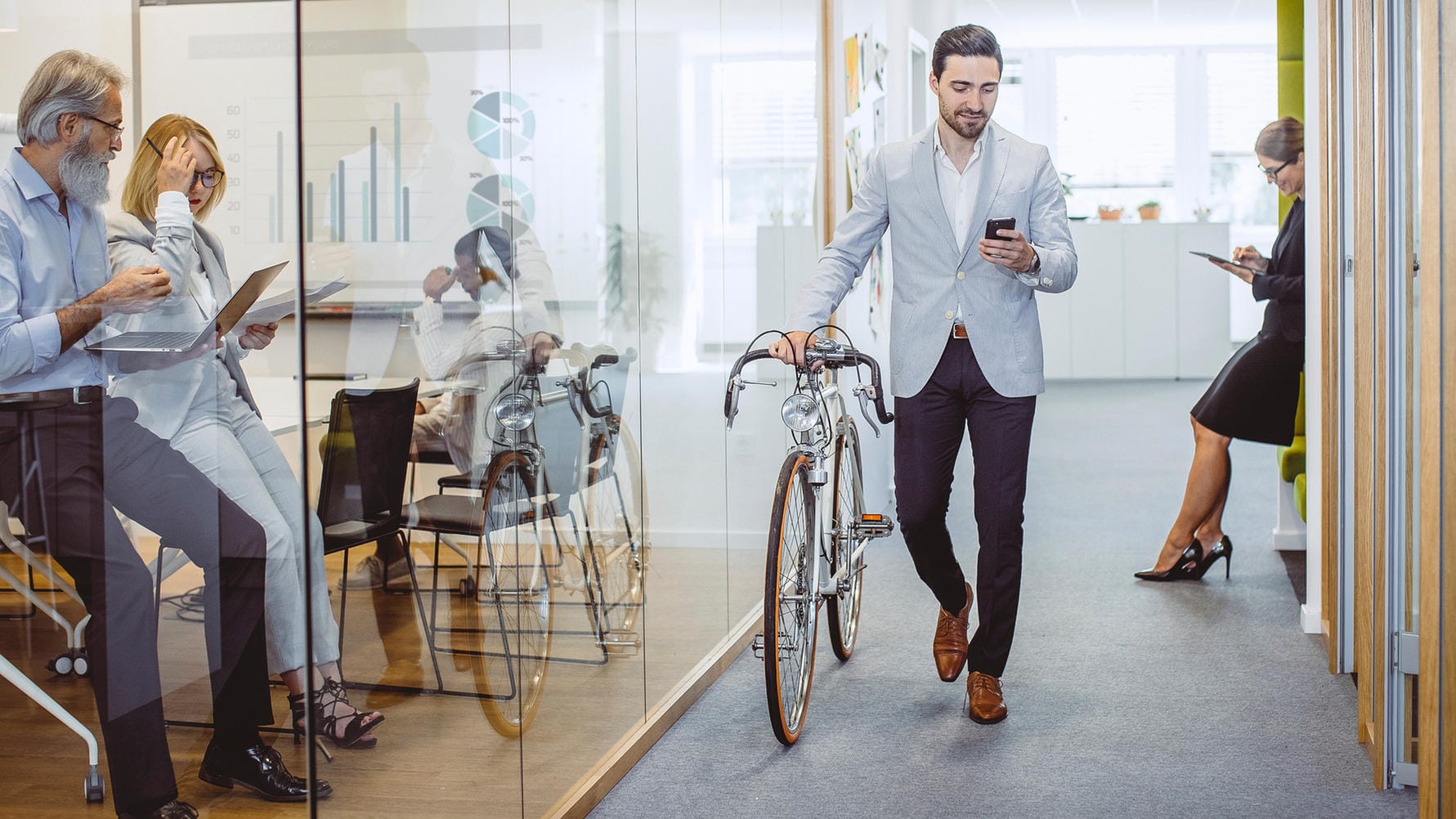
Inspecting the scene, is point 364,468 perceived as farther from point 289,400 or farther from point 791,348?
point 791,348

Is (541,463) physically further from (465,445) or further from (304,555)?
(304,555)

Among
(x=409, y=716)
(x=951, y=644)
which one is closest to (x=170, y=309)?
(x=409, y=716)

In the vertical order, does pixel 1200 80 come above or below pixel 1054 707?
above

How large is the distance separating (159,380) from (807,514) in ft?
5.74

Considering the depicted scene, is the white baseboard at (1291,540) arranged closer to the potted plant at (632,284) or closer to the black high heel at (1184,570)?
the black high heel at (1184,570)

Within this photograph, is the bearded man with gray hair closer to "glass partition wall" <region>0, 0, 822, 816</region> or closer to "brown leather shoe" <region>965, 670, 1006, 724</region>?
"glass partition wall" <region>0, 0, 822, 816</region>

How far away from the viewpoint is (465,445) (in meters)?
2.03

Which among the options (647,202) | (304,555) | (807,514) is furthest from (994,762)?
(304,555)

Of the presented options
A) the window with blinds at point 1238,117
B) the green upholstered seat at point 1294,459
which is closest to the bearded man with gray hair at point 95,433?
the green upholstered seat at point 1294,459

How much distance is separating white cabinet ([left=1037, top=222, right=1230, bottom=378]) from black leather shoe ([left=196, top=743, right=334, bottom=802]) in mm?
10856

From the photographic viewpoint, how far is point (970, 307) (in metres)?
3.07

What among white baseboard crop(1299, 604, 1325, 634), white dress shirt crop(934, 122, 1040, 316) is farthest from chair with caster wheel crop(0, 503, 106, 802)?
white baseboard crop(1299, 604, 1325, 634)

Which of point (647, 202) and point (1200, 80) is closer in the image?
point (647, 202)

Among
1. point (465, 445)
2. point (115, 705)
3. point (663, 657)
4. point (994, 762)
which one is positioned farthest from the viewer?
point (663, 657)
